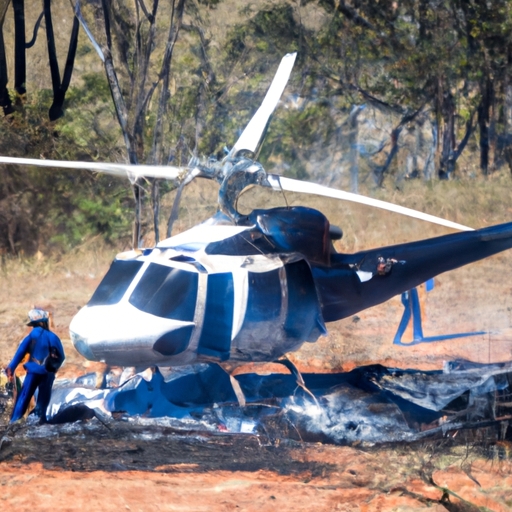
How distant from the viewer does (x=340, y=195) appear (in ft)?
21.0

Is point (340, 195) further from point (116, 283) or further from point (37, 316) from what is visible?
point (37, 316)

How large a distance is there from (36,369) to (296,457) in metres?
2.24

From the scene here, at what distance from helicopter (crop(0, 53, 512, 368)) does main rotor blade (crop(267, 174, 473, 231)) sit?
1cm

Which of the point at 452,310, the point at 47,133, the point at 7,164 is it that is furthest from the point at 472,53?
the point at 7,164

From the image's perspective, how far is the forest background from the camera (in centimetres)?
695

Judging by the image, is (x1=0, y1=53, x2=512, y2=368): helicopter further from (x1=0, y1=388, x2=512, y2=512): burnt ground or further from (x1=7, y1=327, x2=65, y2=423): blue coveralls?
(x1=0, y1=388, x2=512, y2=512): burnt ground

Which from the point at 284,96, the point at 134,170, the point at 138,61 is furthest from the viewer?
the point at 138,61

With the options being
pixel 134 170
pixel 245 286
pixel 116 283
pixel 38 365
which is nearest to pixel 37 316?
pixel 38 365

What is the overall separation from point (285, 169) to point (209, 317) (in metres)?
1.63

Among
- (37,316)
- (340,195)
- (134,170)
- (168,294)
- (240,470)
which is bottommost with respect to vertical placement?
(240,470)

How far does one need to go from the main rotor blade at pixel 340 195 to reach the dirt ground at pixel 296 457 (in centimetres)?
58

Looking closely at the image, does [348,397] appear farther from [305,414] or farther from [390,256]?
[390,256]

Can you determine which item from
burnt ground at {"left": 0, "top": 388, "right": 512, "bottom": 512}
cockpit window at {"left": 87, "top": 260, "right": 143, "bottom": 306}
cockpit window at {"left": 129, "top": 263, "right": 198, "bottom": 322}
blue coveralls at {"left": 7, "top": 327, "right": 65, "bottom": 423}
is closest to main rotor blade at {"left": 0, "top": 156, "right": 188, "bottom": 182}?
cockpit window at {"left": 87, "top": 260, "right": 143, "bottom": 306}

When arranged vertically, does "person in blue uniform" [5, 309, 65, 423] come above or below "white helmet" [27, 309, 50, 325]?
below
